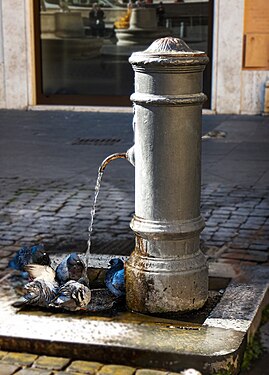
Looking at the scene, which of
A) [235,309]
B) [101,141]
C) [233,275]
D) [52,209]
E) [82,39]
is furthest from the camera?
[82,39]

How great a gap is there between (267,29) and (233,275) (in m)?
7.98

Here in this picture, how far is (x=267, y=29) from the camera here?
12.0 meters

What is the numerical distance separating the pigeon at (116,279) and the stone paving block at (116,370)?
742mm

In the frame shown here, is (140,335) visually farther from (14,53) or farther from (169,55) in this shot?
(14,53)

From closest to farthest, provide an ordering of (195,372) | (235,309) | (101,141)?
(195,372)
(235,309)
(101,141)

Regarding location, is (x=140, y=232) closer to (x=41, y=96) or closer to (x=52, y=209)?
(x=52, y=209)

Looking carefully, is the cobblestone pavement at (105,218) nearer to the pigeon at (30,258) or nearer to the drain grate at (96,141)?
the pigeon at (30,258)

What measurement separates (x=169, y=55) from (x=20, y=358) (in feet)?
5.56

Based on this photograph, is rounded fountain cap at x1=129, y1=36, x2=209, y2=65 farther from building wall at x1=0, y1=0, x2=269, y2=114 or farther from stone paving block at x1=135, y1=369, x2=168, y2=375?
building wall at x1=0, y1=0, x2=269, y2=114

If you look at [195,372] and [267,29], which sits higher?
[267,29]

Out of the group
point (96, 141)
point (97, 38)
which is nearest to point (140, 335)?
point (96, 141)

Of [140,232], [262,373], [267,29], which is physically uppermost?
[267,29]

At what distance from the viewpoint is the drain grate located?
992cm

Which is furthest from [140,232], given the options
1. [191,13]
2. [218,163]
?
[191,13]
